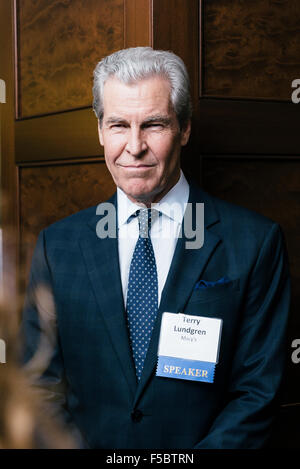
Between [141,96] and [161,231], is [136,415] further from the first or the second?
[141,96]

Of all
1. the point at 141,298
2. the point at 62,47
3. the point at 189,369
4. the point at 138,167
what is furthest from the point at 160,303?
the point at 62,47

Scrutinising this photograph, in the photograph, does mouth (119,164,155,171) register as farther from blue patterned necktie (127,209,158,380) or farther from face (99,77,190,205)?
blue patterned necktie (127,209,158,380)

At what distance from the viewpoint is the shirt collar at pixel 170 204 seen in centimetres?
135

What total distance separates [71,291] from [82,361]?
164 mm

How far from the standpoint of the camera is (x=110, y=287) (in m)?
1.31

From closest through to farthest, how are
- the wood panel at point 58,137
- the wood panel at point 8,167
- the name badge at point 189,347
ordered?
the name badge at point 189,347
the wood panel at point 58,137
the wood panel at point 8,167

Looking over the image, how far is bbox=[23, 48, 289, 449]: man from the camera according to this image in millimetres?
1249

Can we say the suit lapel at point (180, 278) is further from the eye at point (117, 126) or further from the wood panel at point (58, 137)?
the wood panel at point (58, 137)

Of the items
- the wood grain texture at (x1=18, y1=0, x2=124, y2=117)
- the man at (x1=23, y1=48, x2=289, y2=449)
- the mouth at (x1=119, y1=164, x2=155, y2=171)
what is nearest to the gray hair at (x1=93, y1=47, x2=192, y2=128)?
the man at (x1=23, y1=48, x2=289, y2=449)

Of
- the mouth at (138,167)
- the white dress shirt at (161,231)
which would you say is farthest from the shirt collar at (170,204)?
the mouth at (138,167)

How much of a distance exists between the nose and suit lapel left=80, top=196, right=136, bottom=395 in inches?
8.8

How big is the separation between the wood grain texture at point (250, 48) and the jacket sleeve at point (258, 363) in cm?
57

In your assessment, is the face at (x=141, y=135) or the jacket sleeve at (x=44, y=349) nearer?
the face at (x=141, y=135)
